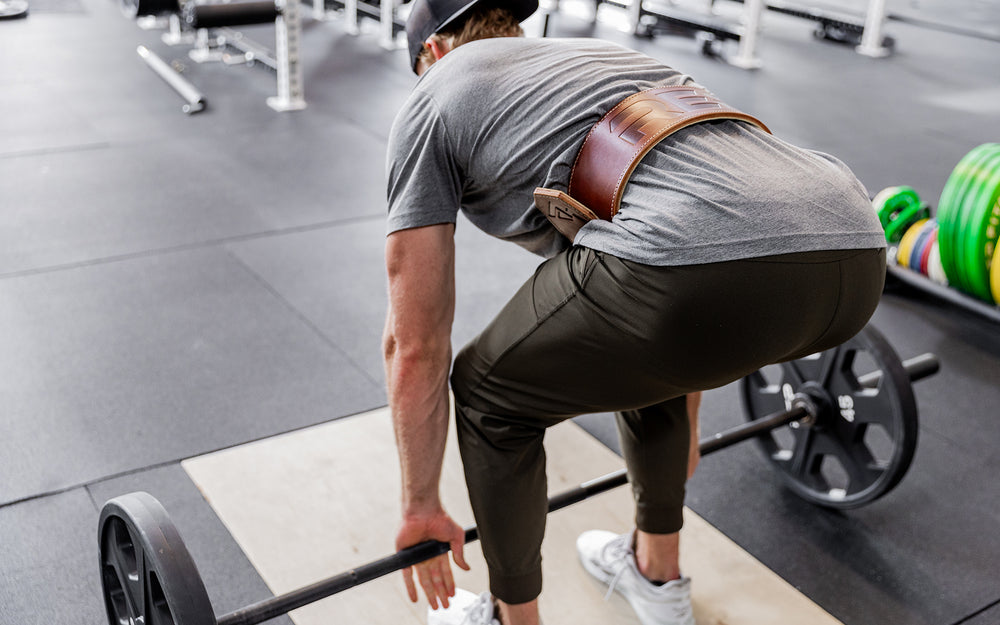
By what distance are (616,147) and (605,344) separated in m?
0.25

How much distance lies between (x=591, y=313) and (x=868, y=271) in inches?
14.4

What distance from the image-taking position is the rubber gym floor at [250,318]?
2.03 meters

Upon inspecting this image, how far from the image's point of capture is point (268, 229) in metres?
3.59

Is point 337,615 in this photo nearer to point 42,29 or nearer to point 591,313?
point 591,313

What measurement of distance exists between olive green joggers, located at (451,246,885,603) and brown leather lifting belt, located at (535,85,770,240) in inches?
2.4

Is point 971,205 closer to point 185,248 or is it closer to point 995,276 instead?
point 995,276

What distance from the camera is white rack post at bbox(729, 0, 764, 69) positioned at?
620 centimetres

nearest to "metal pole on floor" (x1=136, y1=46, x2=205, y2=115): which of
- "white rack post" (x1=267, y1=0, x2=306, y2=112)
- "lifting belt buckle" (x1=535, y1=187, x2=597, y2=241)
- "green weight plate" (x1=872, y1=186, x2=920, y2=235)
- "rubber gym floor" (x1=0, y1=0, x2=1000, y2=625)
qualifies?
"rubber gym floor" (x1=0, y1=0, x2=1000, y2=625)

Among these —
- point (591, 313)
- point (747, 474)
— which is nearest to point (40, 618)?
point (591, 313)

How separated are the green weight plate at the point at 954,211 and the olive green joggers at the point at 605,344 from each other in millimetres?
1784

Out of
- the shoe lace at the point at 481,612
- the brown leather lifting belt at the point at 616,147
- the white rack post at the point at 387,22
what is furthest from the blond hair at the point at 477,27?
the white rack post at the point at 387,22

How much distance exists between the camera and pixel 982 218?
9.16ft

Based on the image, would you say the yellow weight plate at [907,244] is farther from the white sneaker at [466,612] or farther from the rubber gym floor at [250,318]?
the white sneaker at [466,612]

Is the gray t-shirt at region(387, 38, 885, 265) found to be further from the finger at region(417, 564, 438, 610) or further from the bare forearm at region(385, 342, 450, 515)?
the finger at region(417, 564, 438, 610)
